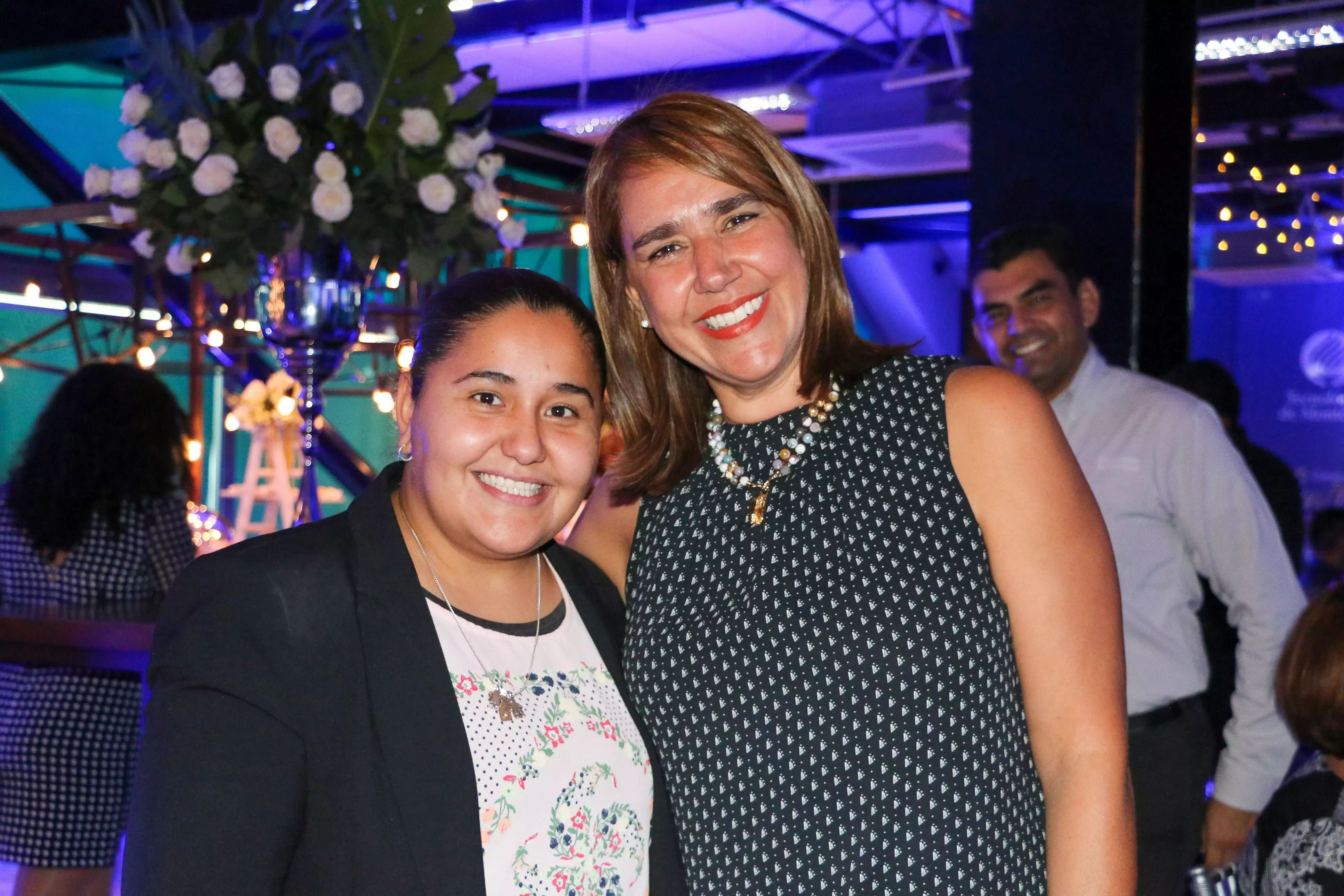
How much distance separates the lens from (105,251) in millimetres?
7102

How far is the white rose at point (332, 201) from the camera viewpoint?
2432mm

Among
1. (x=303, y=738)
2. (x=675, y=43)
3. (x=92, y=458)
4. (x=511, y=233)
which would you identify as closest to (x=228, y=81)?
(x=511, y=233)

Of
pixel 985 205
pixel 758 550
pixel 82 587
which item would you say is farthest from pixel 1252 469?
pixel 82 587

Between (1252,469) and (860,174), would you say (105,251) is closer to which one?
(860,174)

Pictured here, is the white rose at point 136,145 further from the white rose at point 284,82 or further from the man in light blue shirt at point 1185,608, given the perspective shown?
the man in light blue shirt at point 1185,608

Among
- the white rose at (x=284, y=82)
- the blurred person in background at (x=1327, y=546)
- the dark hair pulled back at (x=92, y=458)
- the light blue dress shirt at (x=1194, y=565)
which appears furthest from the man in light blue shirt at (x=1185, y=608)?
the blurred person in background at (x=1327, y=546)

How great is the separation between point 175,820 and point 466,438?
1.75 ft

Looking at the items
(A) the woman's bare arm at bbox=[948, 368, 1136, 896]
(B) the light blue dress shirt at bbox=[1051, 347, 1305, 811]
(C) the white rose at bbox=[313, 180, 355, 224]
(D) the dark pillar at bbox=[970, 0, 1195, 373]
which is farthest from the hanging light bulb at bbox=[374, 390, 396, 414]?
(D) the dark pillar at bbox=[970, 0, 1195, 373]

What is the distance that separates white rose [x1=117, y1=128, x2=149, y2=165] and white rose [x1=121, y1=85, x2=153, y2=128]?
27 millimetres

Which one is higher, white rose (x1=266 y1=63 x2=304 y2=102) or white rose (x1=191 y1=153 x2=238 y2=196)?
white rose (x1=266 y1=63 x2=304 y2=102)

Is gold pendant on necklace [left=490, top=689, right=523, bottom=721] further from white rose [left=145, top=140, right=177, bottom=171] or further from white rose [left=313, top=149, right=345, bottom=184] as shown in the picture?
white rose [left=145, top=140, right=177, bottom=171]

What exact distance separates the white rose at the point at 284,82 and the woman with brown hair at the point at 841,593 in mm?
1020

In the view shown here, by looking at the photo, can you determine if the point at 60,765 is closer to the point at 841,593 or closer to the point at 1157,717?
the point at 841,593

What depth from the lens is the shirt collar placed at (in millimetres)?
2879
